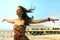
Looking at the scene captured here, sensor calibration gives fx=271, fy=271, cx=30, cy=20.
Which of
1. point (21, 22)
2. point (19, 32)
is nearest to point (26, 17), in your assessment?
point (21, 22)

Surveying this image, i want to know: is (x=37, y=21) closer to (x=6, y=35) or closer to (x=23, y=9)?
(x=23, y=9)

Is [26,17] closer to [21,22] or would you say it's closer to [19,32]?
[21,22]

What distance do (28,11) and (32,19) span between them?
0.11m

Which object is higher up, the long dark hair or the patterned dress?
the long dark hair

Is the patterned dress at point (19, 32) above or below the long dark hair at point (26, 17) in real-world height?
below

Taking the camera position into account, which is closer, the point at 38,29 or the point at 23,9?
the point at 23,9

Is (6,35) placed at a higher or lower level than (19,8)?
lower

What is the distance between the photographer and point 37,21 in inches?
130

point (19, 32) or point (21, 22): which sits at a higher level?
point (21, 22)

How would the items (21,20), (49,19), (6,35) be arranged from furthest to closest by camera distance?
(6,35), (21,20), (49,19)

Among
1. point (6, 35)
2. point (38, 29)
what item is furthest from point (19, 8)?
point (38, 29)

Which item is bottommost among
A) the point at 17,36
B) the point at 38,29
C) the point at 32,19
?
the point at 38,29

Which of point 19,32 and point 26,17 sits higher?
point 26,17

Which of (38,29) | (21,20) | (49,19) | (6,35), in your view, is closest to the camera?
(49,19)
